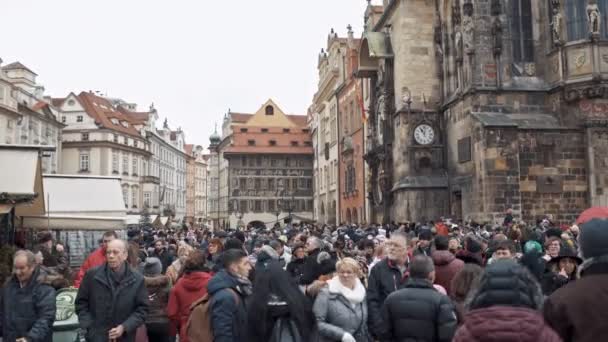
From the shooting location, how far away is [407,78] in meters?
28.3

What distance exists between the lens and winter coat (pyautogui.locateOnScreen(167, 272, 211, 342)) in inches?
257

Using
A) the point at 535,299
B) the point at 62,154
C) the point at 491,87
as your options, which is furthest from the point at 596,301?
the point at 62,154

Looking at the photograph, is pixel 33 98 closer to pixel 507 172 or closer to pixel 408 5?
pixel 408 5

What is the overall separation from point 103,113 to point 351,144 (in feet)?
123

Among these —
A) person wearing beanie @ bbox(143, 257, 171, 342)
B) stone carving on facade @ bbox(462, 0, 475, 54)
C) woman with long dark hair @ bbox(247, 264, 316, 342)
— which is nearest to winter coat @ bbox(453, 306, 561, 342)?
woman with long dark hair @ bbox(247, 264, 316, 342)

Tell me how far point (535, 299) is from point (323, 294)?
2.69 meters

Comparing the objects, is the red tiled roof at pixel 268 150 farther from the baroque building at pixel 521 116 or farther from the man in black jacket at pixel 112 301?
the man in black jacket at pixel 112 301

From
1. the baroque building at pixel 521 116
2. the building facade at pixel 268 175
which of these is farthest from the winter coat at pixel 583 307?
the building facade at pixel 268 175

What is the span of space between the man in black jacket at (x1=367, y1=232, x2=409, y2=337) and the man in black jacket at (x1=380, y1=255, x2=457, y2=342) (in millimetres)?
1387

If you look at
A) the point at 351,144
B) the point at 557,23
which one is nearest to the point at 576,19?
the point at 557,23

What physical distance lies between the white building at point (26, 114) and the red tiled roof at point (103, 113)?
12.4 feet

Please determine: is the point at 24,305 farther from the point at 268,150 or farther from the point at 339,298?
the point at 268,150

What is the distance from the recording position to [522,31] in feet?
78.8

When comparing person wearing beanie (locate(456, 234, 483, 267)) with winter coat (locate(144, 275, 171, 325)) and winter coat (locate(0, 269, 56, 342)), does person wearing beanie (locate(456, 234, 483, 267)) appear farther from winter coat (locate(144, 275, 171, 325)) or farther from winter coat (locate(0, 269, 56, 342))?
winter coat (locate(0, 269, 56, 342))
